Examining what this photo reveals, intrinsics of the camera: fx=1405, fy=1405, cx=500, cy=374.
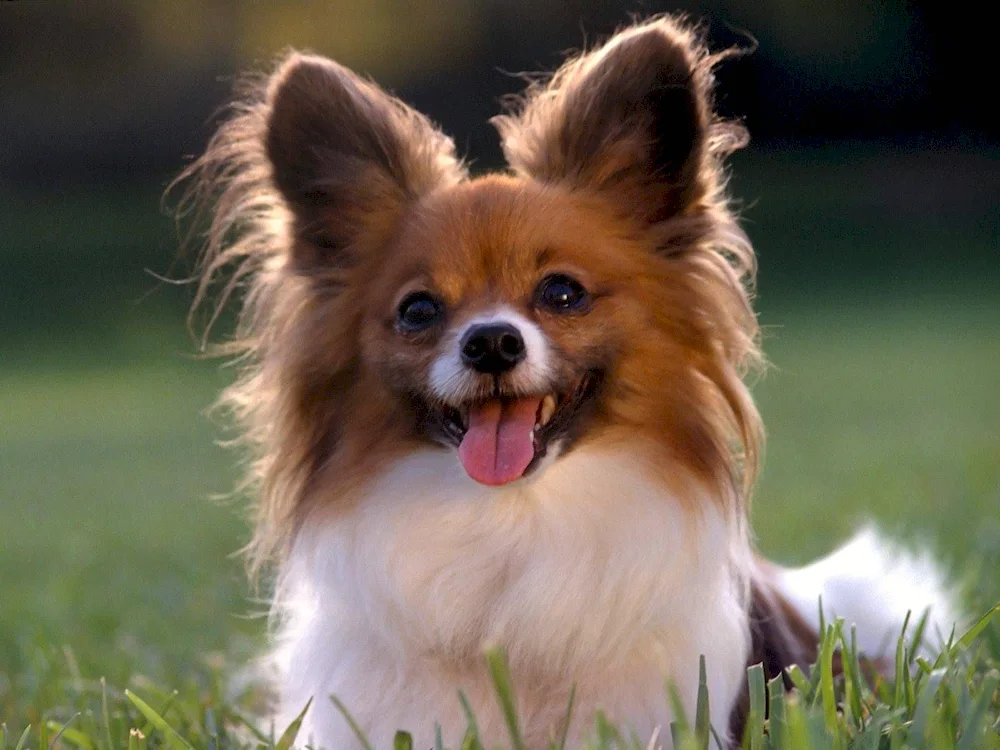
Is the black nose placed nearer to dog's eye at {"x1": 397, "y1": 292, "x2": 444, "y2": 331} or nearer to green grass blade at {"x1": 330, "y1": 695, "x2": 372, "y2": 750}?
dog's eye at {"x1": 397, "y1": 292, "x2": 444, "y2": 331}

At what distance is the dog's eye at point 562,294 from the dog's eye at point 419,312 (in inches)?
11.6

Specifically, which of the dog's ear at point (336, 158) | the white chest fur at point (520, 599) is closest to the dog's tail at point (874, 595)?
the white chest fur at point (520, 599)

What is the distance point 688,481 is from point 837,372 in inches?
435

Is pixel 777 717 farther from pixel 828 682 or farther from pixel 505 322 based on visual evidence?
pixel 505 322

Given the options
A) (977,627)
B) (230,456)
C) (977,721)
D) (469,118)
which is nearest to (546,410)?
(977,627)

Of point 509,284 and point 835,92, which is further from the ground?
point 835,92

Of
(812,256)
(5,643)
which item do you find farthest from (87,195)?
(5,643)

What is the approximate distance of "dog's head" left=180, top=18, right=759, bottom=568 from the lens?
3928mm

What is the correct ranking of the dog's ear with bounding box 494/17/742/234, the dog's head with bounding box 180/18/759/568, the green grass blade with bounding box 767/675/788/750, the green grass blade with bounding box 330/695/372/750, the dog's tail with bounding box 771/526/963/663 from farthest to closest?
the dog's tail with bounding box 771/526/963/663, the dog's ear with bounding box 494/17/742/234, the dog's head with bounding box 180/18/759/568, the green grass blade with bounding box 330/695/372/750, the green grass blade with bounding box 767/675/788/750

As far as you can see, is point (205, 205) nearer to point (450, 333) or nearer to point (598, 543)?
point (450, 333)

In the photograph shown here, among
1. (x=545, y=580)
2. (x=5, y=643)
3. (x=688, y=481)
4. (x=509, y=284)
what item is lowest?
(x=5, y=643)

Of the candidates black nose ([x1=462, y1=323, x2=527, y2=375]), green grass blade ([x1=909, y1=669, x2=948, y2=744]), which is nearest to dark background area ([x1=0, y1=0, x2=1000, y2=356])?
black nose ([x1=462, y1=323, x2=527, y2=375])

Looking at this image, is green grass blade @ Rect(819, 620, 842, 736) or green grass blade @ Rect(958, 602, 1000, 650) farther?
green grass blade @ Rect(958, 602, 1000, 650)

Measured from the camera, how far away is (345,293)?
4312 millimetres
